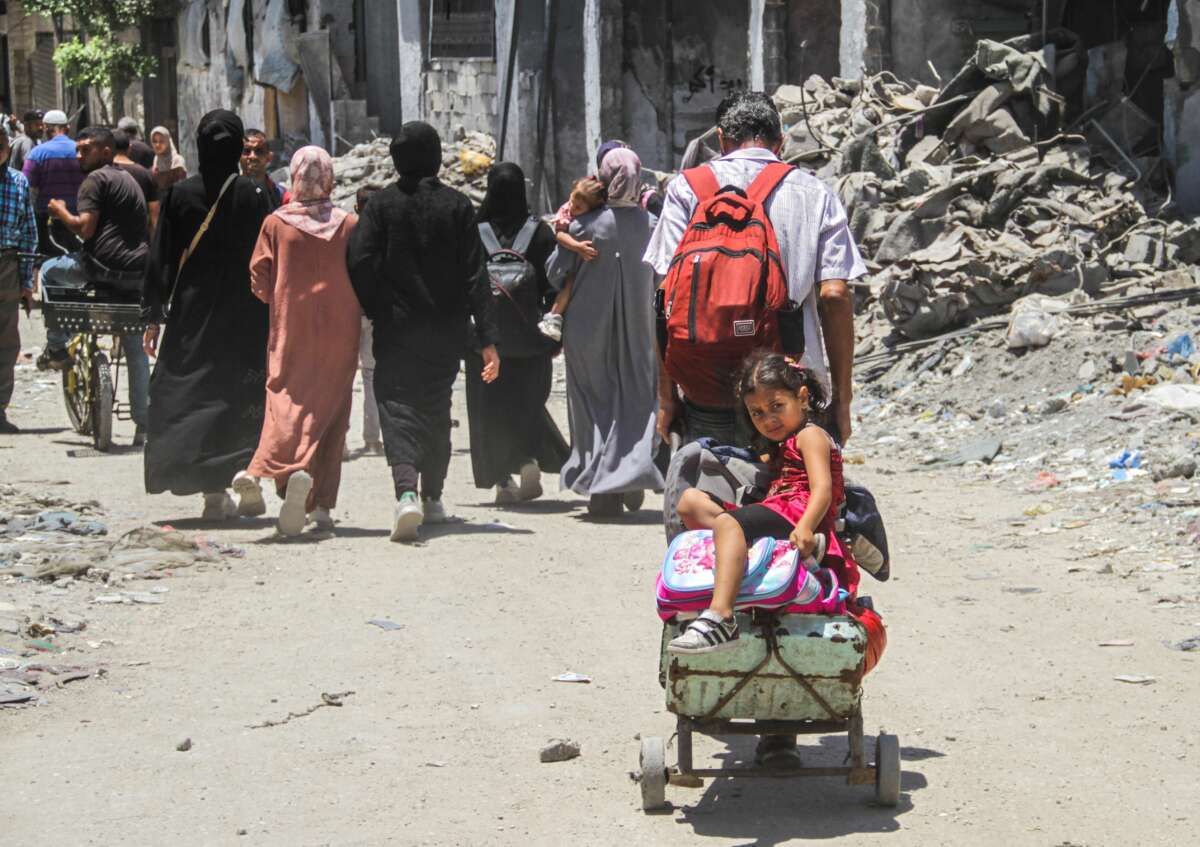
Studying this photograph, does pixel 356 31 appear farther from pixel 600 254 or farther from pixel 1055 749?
pixel 1055 749

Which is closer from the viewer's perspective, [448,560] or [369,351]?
[448,560]

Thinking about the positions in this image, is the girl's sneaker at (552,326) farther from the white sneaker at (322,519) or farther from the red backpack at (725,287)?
the red backpack at (725,287)

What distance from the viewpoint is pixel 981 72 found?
1522 centimetres

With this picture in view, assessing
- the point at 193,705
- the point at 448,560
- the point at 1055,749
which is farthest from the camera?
the point at 448,560

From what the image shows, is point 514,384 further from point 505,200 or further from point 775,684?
point 775,684

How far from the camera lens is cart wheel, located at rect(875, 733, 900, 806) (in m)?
4.38

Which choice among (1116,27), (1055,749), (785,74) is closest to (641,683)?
(1055,749)

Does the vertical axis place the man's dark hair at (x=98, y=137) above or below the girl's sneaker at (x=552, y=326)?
above

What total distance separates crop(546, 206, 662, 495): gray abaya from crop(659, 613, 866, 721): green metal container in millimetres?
4488

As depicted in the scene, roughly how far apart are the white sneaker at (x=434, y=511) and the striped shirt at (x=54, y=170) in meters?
7.81

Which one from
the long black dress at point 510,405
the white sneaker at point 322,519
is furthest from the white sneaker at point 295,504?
the long black dress at point 510,405

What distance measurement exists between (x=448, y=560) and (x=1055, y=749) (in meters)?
3.35

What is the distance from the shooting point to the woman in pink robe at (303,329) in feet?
26.8

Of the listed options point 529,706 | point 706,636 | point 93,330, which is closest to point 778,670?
point 706,636
